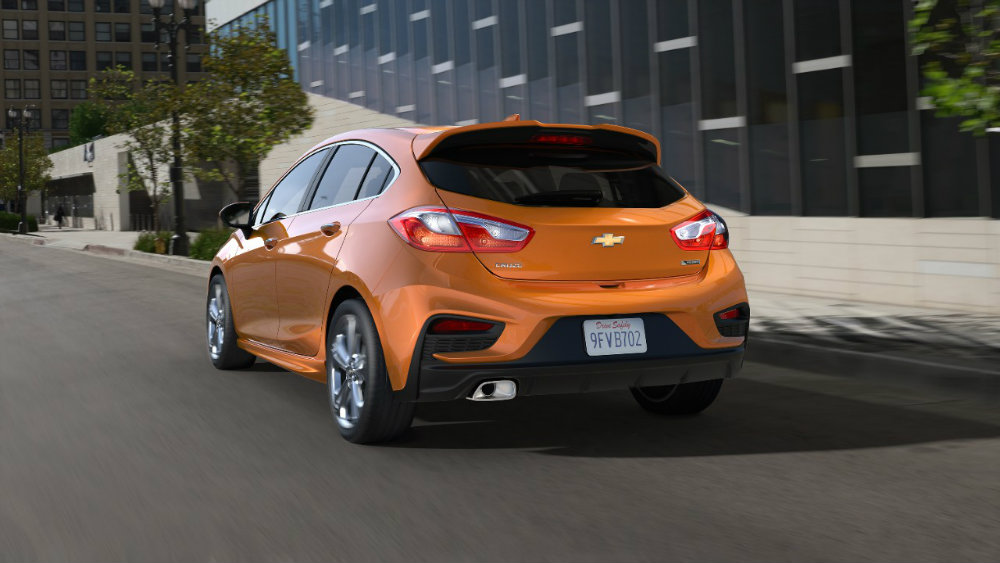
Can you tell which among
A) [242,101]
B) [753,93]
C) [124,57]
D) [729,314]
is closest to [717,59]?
[753,93]

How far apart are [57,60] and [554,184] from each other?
123 meters

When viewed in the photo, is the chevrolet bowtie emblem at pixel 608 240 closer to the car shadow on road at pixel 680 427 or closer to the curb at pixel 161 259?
the car shadow on road at pixel 680 427

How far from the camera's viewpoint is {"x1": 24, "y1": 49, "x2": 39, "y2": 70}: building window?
116 m

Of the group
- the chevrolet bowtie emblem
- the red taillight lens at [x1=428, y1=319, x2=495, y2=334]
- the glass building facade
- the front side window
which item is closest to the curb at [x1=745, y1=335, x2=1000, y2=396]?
the chevrolet bowtie emblem

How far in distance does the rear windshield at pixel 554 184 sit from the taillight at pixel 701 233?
17cm

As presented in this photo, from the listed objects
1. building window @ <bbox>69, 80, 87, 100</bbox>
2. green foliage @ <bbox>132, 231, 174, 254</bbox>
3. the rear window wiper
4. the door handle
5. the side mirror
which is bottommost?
the door handle

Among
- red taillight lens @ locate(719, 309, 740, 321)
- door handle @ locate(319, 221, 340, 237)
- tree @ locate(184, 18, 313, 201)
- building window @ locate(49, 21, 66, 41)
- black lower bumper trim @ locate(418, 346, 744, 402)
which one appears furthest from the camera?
building window @ locate(49, 21, 66, 41)

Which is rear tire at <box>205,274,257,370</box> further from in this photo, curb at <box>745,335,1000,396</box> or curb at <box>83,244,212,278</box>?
curb at <box>83,244,212,278</box>

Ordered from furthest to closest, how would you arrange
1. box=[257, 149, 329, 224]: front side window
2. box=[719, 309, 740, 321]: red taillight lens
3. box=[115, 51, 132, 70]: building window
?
box=[115, 51, 132, 70]: building window, box=[257, 149, 329, 224]: front side window, box=[719, 309, 740, 321]: red taillight lens

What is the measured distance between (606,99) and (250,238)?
11.2m

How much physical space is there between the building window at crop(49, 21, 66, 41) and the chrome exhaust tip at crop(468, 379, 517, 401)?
12271cm

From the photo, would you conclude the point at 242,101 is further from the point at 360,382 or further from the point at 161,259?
the point at 360,382

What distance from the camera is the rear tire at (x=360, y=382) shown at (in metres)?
5.32

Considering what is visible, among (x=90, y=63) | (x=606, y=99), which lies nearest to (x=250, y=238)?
(x=606, y=99)
